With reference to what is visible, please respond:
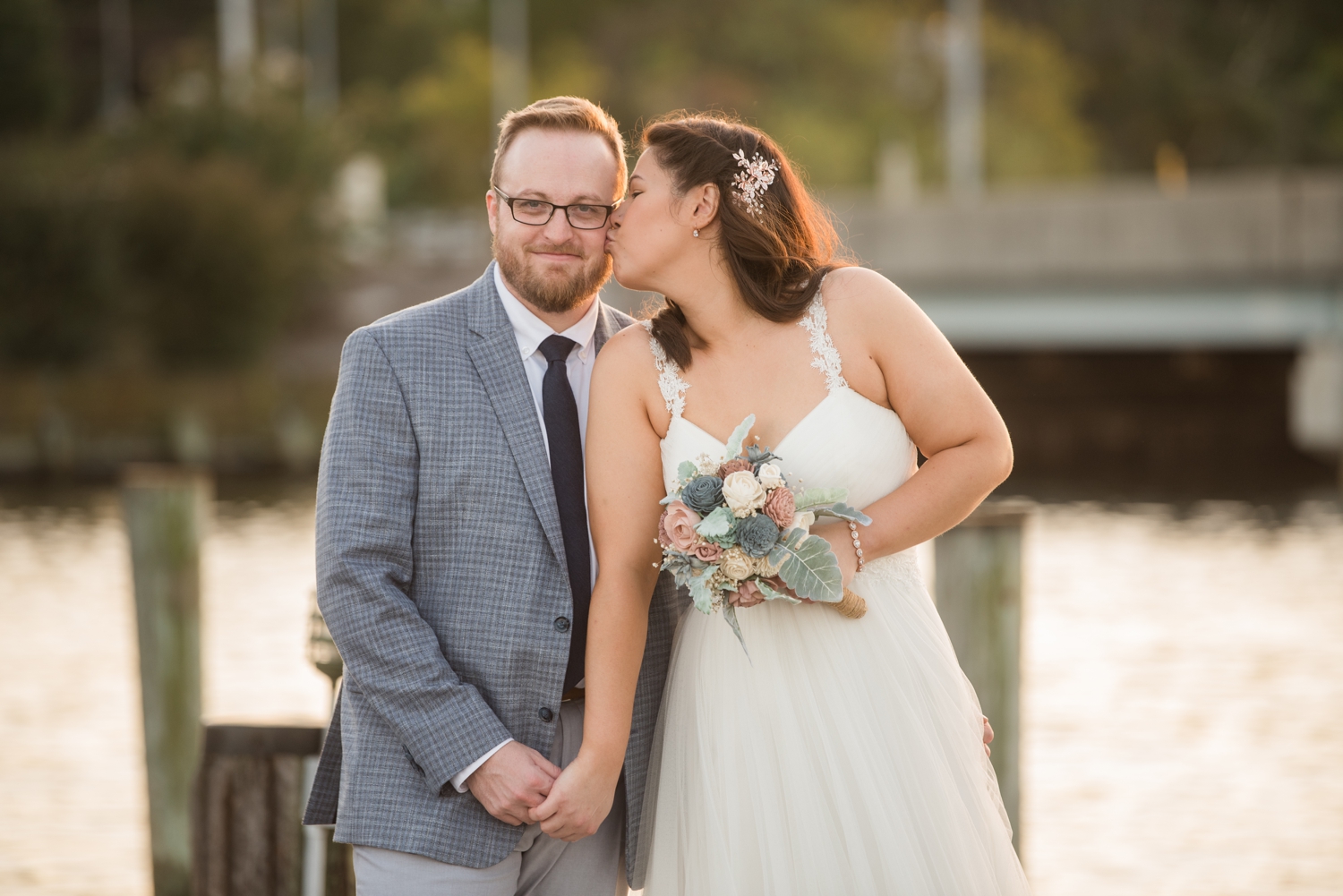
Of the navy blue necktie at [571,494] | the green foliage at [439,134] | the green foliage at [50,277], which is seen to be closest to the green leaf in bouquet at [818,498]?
the navy blue necktie at [571,494]

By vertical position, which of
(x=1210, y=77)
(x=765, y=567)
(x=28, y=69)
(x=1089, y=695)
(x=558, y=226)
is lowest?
(x=1089, y=695)

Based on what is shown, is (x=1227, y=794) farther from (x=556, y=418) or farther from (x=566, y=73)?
(x=566, y=73)

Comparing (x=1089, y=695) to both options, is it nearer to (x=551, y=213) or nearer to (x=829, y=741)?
(x=829, y=741)

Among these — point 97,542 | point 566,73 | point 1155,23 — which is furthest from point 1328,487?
point 1155,23

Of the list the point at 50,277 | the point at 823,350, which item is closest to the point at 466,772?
the point at 823,350

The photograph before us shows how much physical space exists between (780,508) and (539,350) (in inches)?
28.1

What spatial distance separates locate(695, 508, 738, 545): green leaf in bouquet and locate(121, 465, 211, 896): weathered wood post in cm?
381

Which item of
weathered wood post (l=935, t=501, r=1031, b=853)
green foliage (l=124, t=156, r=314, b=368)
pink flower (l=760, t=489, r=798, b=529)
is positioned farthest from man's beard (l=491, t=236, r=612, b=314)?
green foliage (l=124, t=156, r=314, b=368)

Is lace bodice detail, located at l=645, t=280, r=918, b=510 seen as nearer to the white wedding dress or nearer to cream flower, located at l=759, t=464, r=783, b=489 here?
the white wedding dress

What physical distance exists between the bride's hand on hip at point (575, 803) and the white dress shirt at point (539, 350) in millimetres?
409

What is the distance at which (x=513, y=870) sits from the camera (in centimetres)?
314

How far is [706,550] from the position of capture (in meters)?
2.88

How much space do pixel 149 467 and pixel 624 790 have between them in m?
21.1

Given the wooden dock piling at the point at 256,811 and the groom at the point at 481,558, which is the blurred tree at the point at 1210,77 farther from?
the groom at the point at 481,558
